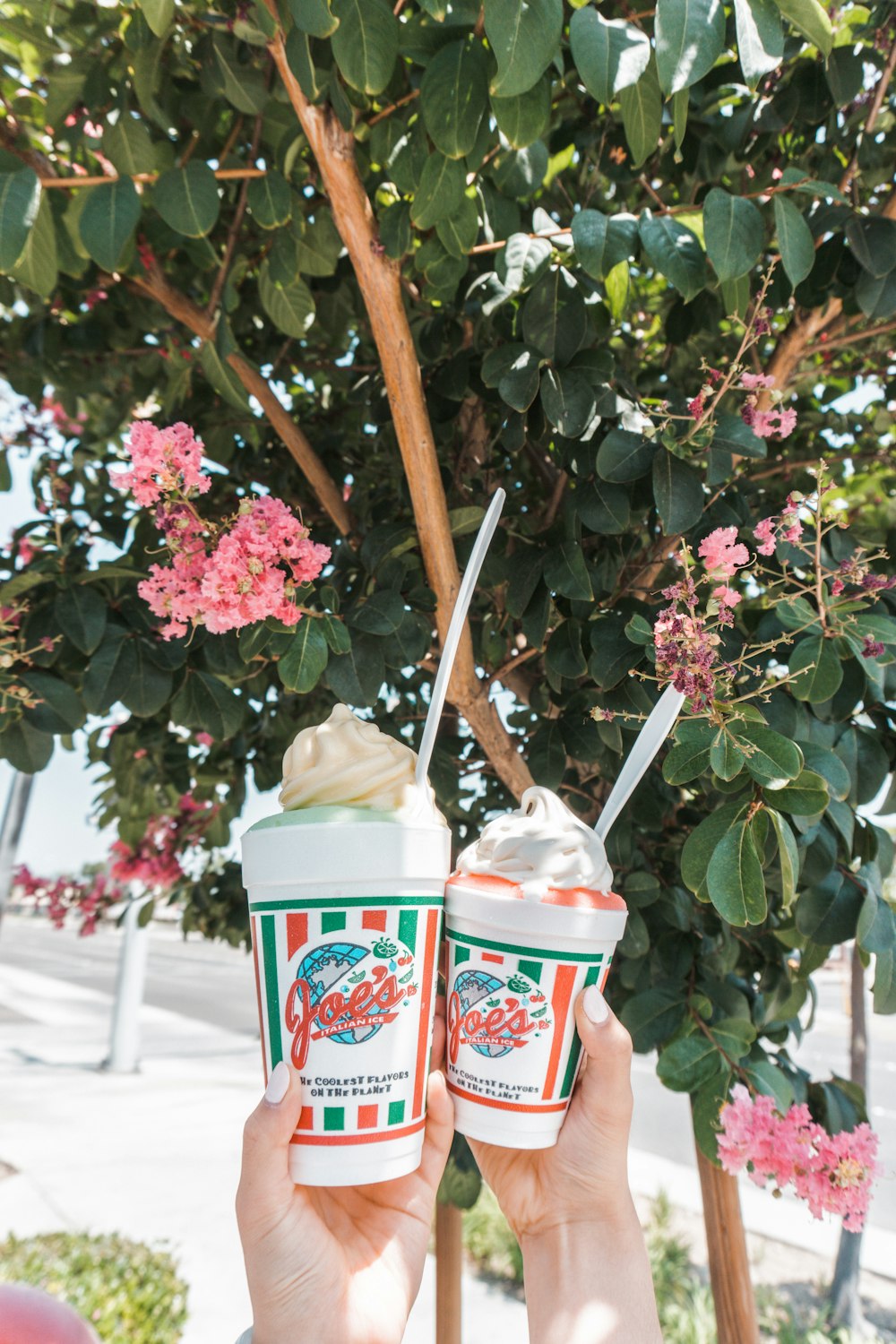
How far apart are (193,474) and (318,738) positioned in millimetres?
404

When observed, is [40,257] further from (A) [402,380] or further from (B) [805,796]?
(B) [805,796]

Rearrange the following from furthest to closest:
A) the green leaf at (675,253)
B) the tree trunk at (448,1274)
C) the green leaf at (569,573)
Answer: the tree trunk at (448,1274) < the green leaf at (569,573) < the green leaf at (675,253)

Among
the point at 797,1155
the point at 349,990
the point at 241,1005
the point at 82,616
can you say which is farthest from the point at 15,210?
the point at 241,1005

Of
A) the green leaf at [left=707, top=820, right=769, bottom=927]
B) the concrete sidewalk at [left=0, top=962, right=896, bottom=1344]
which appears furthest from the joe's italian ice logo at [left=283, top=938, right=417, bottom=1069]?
the concrete sidewalk at [left=0, top=962, right=896, bottom=1344]

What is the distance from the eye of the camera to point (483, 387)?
1252 millimetres

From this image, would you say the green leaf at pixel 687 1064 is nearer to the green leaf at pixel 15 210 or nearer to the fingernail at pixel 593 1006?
the fingernail at pixel 593 1006

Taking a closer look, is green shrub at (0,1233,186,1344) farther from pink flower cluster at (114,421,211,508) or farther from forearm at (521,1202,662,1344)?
pink flower cluster at (114,421,211,508)

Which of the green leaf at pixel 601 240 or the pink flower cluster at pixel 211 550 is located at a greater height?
the green leaf at pixel 601 240

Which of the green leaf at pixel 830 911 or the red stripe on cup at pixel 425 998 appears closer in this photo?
the red stripe on cup at pixel 425 998

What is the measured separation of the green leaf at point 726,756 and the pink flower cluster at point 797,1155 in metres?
0.46

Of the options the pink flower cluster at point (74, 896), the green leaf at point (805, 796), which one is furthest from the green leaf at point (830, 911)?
the pink flower cluster at point (74, 896)

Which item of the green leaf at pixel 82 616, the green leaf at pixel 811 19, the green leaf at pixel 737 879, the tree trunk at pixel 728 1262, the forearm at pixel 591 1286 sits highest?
the green leaf at pixel 811 19

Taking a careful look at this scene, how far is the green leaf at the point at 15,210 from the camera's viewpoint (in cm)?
87

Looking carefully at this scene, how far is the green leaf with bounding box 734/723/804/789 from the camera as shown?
0.72 metres
